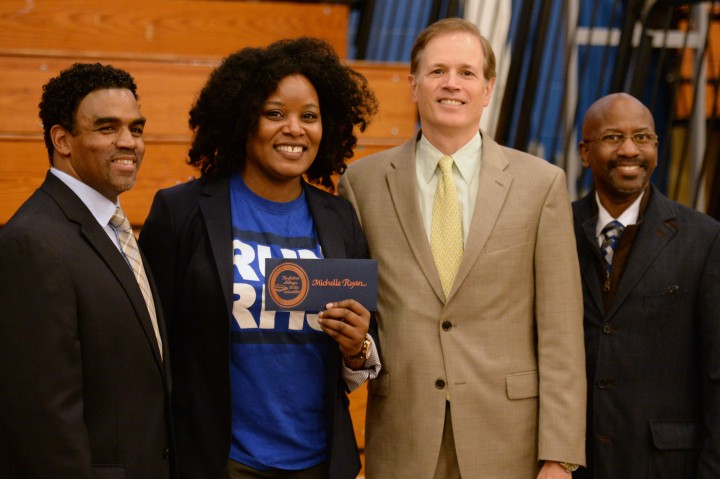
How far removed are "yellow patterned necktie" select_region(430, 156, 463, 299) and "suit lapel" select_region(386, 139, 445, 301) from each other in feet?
0.08

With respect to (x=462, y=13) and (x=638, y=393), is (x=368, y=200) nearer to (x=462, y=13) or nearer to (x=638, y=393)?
(x=638, y=393)

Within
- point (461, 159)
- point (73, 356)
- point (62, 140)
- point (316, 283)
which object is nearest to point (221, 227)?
point (316, 283)

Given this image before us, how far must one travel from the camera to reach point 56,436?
1.75m

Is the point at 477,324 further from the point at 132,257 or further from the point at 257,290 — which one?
the point at 132,257

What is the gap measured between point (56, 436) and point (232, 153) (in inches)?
34.6

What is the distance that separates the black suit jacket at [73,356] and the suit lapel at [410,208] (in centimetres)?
69

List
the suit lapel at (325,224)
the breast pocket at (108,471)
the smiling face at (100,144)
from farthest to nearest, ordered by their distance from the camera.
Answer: the suit lapel at (325,224) → the smiling face at (100,144) → the breast pocket at (108,471)

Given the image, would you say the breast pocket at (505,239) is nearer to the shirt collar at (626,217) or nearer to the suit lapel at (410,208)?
the suit lapel at (410,208)

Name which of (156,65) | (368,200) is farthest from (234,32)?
(368,200)

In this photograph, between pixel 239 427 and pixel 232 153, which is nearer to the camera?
pixel 239 427

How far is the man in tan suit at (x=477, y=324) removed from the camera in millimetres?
2348

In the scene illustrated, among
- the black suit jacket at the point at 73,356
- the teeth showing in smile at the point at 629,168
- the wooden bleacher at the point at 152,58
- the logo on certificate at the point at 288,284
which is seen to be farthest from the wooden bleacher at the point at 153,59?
the black suit jacket at the point at 73,356

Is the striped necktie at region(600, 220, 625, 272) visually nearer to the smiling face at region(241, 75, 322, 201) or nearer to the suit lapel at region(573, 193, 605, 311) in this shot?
the suit lapel at region(573, 193, 605, 311)

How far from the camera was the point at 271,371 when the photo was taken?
2.16 m
